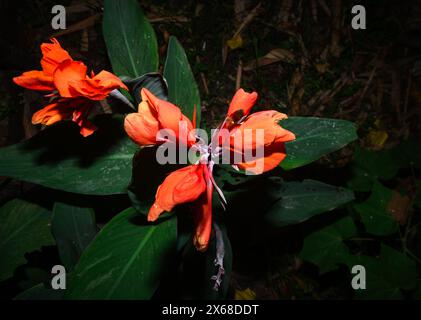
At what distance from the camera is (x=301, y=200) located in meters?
→ 0.92

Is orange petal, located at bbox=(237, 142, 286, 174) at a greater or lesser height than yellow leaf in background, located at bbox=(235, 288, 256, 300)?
greater

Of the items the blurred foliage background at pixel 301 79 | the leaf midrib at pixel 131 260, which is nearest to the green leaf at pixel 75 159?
the leaf midrib at pixel 131 260

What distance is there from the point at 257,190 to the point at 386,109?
106 centimetres

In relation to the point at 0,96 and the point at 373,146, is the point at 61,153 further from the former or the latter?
the point at 373,146

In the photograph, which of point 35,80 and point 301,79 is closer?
point 35,80

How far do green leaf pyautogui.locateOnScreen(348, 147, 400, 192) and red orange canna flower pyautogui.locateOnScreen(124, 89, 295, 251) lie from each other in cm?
92

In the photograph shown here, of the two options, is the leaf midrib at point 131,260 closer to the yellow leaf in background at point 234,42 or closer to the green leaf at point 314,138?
the green leaf at point 314,138

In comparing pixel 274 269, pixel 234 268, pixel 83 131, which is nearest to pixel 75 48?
pixel 83 131

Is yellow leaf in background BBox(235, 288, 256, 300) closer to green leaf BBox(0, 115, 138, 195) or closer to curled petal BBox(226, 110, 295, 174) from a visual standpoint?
green leaf BBox(0, 115, 138, 195)

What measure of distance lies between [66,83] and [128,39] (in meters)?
0.46

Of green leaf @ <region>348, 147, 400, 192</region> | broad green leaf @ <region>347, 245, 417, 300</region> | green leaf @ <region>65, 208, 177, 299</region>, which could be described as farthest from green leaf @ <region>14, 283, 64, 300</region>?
green leaf @ <region>348, 147, 400, 192</region>

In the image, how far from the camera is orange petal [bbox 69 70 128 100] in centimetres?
52

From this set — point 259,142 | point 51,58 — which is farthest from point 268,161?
point 51,58

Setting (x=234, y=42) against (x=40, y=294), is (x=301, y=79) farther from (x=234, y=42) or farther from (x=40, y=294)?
(x=40, y=294)
